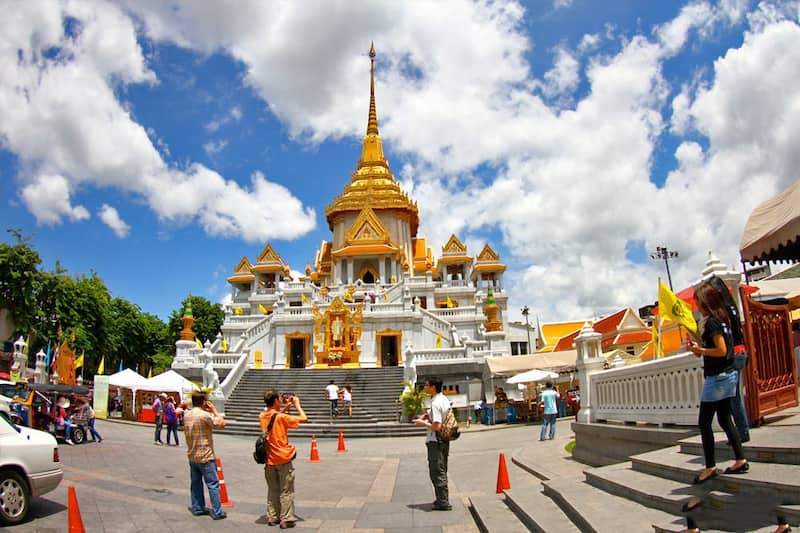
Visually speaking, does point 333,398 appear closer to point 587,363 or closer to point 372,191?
point 587,363

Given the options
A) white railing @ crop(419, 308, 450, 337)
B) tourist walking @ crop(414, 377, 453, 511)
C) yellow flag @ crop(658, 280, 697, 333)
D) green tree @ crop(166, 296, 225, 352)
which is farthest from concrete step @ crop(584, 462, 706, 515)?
green tree @ crop(166, 296, 225, 352)

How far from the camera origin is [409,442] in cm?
1831

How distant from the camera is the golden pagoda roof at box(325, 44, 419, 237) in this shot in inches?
1941

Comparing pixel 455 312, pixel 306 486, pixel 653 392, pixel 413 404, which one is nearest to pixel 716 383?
pixel 653 392

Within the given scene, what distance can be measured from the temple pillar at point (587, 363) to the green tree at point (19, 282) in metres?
33.7

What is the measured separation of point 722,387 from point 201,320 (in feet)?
191

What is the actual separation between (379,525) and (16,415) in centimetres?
1282

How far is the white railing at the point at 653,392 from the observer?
7594 millimetres

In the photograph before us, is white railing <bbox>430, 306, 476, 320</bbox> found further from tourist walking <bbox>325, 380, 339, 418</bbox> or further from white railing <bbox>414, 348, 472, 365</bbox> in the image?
tourist walking <bbox>325, 380, 339, 418</bbox>

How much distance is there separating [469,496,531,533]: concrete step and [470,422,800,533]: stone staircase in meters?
0.01

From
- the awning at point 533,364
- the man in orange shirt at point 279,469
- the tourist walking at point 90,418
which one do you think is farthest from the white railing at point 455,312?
the man in orange shirt at point 279,469

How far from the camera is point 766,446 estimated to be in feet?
17.4

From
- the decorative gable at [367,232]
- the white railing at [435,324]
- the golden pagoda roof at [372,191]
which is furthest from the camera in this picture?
the golden pagoda roof at [372,191]

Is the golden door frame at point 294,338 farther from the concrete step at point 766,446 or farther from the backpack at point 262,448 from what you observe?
the concrete step at point 766,446
